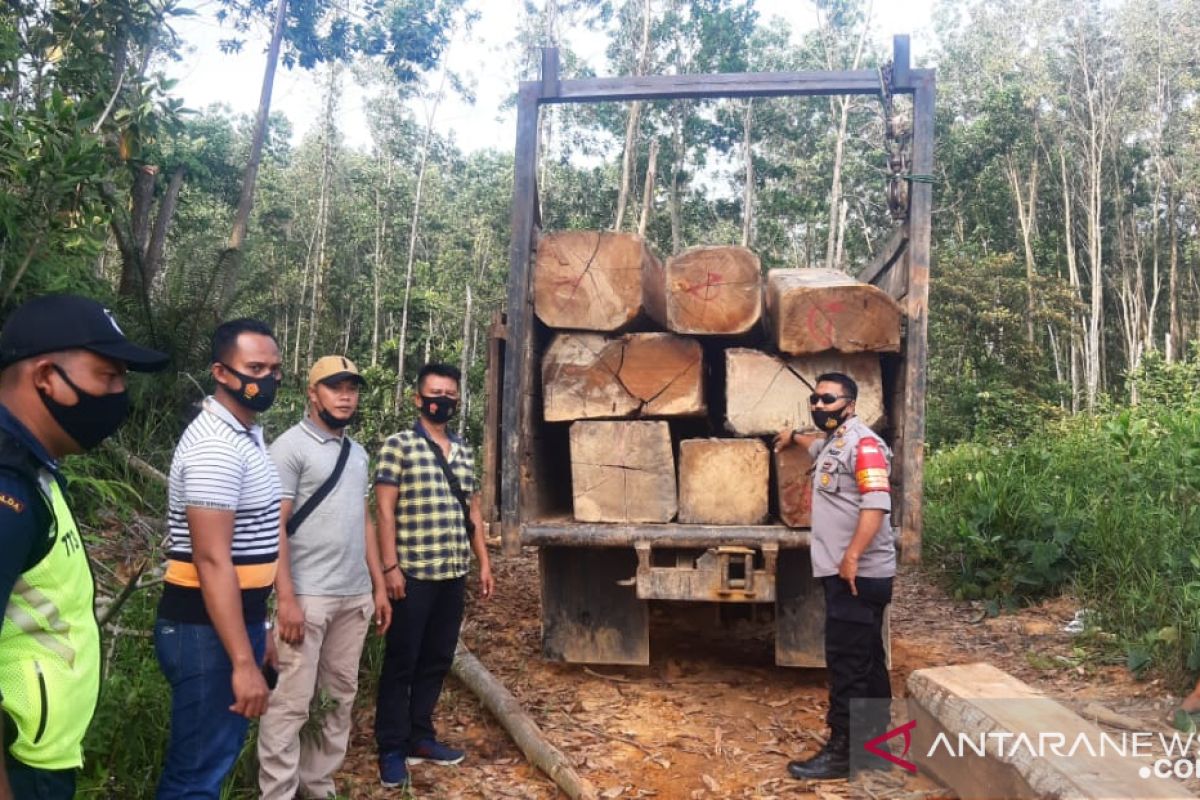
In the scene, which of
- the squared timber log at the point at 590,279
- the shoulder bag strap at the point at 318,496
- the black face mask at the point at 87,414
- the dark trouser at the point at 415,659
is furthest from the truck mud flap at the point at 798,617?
the black face mask at the point at 87,414

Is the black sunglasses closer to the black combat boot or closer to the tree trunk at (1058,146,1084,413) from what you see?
the black combat boot

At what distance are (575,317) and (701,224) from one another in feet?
71.5

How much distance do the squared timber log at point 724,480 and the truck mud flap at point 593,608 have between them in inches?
25.5

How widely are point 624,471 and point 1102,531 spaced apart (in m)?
3.57

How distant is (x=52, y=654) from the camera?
4.83 feet

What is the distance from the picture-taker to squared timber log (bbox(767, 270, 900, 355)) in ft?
12.0

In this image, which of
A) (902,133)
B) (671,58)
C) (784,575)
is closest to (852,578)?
(784,575)

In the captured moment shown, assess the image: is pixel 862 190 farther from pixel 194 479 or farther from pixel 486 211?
pixel 194 479

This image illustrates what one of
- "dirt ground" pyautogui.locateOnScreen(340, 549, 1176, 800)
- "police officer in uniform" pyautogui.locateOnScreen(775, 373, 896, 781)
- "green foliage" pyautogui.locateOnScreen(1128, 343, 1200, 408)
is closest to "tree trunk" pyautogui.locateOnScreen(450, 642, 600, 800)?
"dirt ground" pyautogui.locateOnScreen(340, 549, 1176, 800)

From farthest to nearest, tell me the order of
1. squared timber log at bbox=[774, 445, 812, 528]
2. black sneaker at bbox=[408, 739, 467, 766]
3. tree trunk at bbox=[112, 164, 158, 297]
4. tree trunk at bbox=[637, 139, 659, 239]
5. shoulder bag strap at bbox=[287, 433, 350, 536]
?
1. tree trunk at bbox=[637, 139, 659, 239]
2. tree trunk at bbox=[112, 164, 158, 297]
3. squared timber log at bbox=[774, 445, 812, 528]
4. black sneaker at bbox=[408, 739, 467, 766]
5. shoulder bag strap at bbox=[287, 433, 350, 536]

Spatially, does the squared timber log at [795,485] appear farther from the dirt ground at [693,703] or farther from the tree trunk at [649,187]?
the tree trunk at [649,187]

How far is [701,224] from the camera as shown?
2497 cm

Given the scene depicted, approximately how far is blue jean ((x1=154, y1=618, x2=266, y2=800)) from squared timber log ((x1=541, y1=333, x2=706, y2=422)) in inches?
74.8

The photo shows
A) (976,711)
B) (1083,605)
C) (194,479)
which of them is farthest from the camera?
(1083,605)
